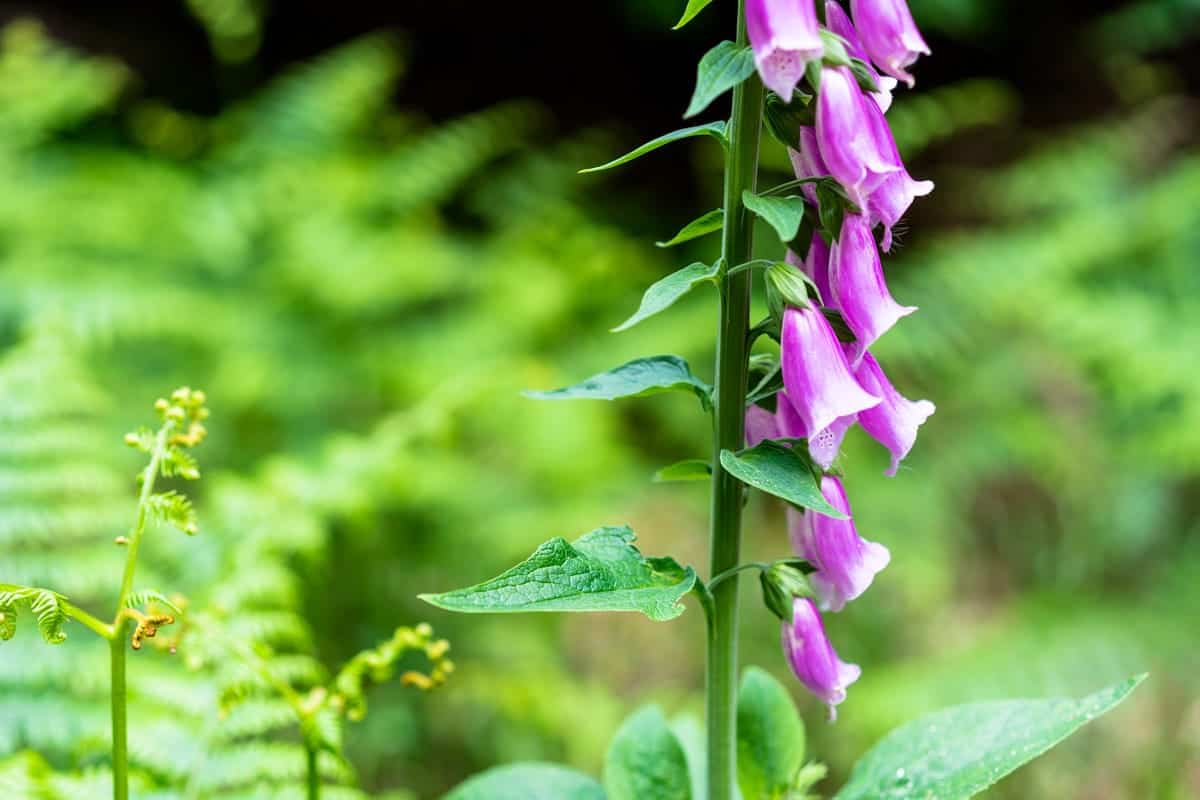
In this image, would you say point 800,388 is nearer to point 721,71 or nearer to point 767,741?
point 721,71

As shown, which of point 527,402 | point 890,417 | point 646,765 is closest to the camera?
point 890,417

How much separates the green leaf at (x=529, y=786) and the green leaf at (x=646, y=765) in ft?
0.07

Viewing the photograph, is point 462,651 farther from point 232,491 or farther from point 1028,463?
point 1028,463

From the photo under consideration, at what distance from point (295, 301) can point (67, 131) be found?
4.06ft

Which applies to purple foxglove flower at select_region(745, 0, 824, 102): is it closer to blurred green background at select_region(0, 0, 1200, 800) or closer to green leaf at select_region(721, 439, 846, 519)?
green leaf at select_region(721, 439, 846, 519)

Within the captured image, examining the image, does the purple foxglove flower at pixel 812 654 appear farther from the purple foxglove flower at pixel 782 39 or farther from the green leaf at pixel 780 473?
the purple foxglove flower at pixel 782 39

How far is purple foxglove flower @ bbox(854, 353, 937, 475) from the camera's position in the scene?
0.62m

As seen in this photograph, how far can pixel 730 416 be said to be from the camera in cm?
63

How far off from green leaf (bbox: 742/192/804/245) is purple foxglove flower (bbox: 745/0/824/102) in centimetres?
5

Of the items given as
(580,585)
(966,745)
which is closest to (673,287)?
(580,585)

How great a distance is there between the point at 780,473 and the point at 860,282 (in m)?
0.11

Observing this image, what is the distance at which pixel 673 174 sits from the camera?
4.02 meters

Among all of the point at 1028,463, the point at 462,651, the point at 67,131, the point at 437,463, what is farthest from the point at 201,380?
the point at 1028,463

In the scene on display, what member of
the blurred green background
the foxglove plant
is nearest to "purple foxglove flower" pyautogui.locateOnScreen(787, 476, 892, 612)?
the foxglove plant
